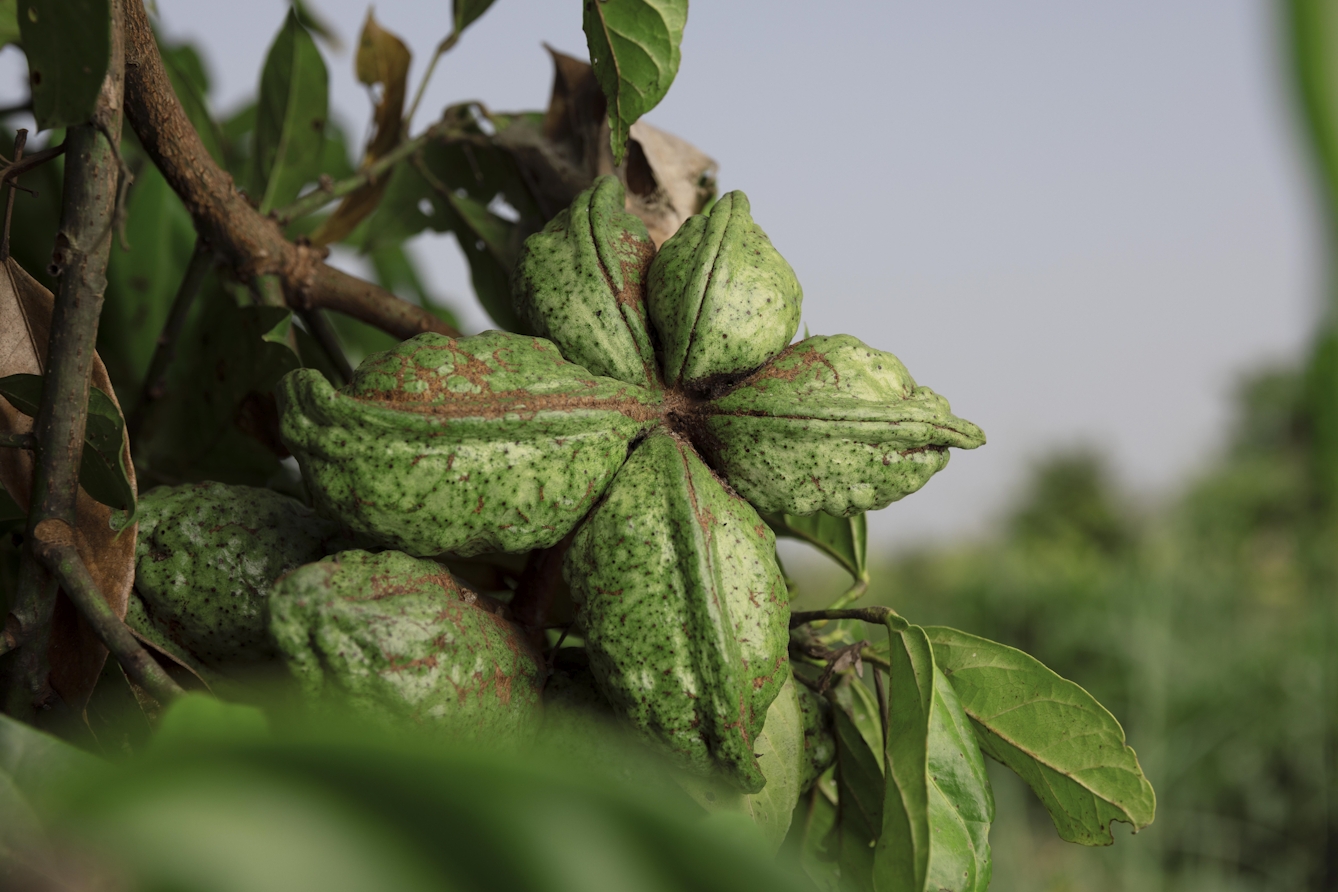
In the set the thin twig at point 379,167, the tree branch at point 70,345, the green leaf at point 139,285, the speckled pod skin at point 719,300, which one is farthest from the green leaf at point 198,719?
the green leaf at point 139,285

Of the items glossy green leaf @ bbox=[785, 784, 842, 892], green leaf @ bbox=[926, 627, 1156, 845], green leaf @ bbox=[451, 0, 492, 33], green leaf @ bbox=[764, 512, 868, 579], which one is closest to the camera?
green leaf @ bbox=[926, 627, 1156, 845]

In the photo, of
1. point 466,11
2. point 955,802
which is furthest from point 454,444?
point 466,11

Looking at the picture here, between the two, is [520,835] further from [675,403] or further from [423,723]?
[675,403]

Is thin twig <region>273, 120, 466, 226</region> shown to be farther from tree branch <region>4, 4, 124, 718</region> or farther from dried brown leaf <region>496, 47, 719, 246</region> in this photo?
tree branch <region>4, 4, 124, 718</region>

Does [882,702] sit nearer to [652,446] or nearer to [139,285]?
[652,446]

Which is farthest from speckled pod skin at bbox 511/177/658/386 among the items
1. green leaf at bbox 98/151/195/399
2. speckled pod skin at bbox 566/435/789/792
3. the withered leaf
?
green leaf at bbox 98/151/195/399

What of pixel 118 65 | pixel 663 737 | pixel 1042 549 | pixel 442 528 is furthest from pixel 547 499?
pixel 1042 549
